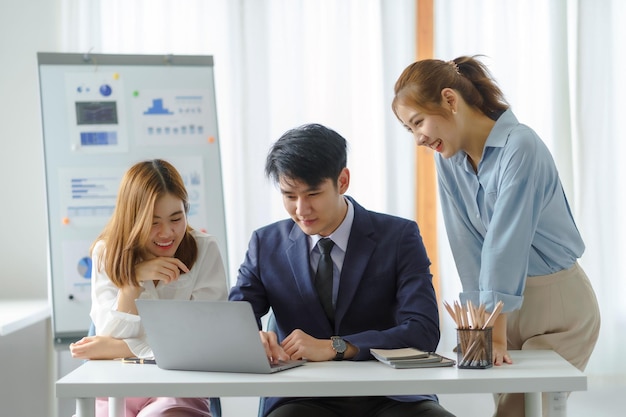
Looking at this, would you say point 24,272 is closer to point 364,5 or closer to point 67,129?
point 67,129

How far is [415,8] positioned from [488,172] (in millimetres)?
1782

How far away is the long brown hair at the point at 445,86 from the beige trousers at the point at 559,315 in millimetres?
473

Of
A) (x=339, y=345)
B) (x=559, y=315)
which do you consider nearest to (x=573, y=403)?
(x=559, y=315)

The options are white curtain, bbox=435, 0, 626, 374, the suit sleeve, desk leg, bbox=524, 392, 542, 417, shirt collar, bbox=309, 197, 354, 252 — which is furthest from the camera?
white curtain, bbox=435, 0, 626, 374

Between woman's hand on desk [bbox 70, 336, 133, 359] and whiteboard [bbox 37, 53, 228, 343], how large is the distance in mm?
1243

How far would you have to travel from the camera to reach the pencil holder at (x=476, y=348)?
1.85 m

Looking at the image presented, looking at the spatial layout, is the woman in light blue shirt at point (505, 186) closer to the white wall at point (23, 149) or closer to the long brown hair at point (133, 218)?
the long brown hair at point (133, 218)

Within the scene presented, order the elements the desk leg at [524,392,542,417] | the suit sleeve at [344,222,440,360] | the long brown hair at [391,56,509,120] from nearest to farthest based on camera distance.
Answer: the desk leg at [524,392,542,417]
the suit sleeve at [344,222,440,360]
the long brown hair at [391,56,509,120]

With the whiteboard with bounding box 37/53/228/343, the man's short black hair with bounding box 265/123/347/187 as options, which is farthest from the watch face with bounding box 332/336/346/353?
the whiteboard with bounding box 37/53/228/343

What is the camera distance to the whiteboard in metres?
3.32

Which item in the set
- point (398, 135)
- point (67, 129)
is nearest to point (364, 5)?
point (398, 135)

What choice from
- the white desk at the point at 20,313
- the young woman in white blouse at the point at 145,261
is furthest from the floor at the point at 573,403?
the young woman in white blouse at the point at 145,261

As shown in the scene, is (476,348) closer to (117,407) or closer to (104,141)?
(117,407)

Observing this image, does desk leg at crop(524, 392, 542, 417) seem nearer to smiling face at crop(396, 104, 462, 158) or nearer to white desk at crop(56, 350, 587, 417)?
white desk at crop(56, 350, 587, 417)
